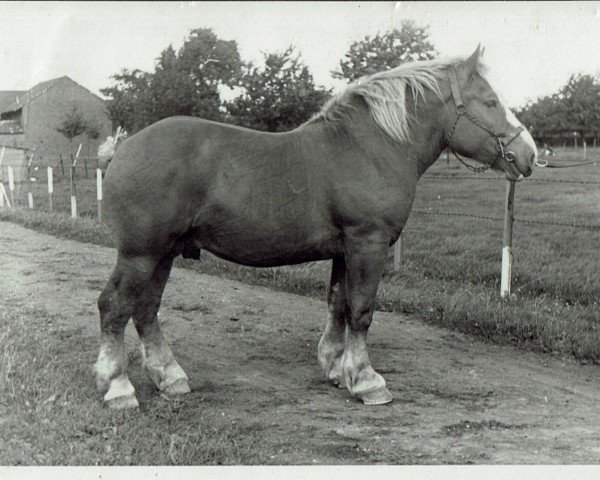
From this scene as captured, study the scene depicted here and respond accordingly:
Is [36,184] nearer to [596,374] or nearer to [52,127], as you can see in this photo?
[52,127]

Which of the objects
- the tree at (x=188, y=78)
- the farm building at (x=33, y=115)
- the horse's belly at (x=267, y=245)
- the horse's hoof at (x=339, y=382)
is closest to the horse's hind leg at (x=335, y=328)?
the horse's hoof at (x=339, y=382)

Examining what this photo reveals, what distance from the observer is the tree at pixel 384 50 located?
7688 mm

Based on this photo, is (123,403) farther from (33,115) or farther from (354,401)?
(33,115)

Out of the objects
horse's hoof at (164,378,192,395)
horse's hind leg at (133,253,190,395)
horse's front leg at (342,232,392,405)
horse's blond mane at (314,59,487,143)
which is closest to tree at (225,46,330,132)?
horse's blond mane at (314,59,487,143)

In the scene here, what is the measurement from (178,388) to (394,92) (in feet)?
8.60

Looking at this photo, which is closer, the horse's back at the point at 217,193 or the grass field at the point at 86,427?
the grass field at the point at 86,427

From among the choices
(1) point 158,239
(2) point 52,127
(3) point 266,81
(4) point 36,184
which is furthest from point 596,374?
(4) point 36,184

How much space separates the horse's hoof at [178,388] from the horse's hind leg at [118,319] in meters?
0.27

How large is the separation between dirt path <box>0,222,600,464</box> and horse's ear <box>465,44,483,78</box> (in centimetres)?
234

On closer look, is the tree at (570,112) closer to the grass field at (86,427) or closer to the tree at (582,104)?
the tree at (582,104)

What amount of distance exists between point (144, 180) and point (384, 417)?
2.23m

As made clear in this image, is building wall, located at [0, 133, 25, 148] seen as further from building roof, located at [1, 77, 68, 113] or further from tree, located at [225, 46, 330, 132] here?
tree, located at [225, 46, 330, 132]

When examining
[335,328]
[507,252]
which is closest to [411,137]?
[335,328]

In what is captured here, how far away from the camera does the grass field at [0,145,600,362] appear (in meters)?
6.00
